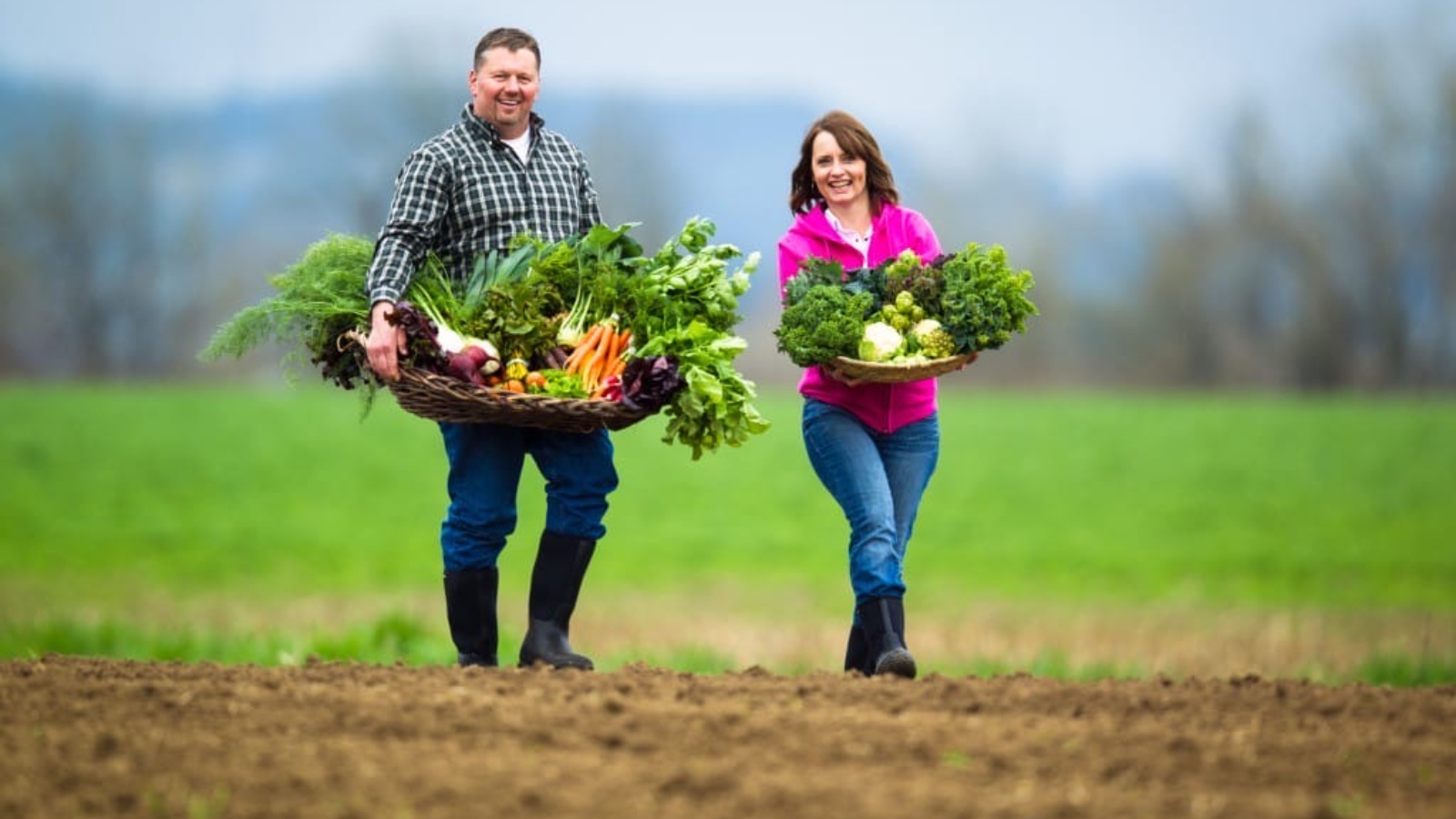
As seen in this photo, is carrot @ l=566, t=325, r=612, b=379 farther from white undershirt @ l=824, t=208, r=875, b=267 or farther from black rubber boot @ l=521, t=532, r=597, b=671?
white undershirt @ l=824, t=208, r=875, b=267

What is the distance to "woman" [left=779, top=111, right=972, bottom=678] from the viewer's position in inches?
293

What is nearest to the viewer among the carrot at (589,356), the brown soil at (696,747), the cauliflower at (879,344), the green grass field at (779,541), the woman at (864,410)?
the brown soil at (696,747)

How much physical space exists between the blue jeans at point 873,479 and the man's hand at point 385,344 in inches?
62.9

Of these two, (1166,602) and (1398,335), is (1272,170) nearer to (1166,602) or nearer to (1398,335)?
(1398,335)

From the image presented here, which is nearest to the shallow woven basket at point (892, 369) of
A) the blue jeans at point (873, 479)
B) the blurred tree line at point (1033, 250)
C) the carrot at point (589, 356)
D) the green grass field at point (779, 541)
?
the blue jeans at point (873, 479)

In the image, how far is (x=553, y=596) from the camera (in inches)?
295

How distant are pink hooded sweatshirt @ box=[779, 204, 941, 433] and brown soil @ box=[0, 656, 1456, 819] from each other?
4.17 ft

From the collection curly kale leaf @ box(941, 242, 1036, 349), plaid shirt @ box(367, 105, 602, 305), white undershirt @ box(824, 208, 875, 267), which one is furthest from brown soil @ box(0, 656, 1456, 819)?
white undershirt @ box(824, 208, 875, 267)

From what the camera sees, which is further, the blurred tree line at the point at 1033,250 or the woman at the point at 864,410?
the blurred tree line at the point at 1033,250

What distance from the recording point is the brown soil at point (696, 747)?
16.1 feet

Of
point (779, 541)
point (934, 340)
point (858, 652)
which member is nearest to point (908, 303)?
point (934, 340)

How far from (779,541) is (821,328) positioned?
2003 cm

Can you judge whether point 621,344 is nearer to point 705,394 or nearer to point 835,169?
point 705,394

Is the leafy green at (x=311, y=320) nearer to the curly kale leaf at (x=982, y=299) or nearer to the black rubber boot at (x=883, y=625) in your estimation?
the black rubber boot at (x=883, y=625)
